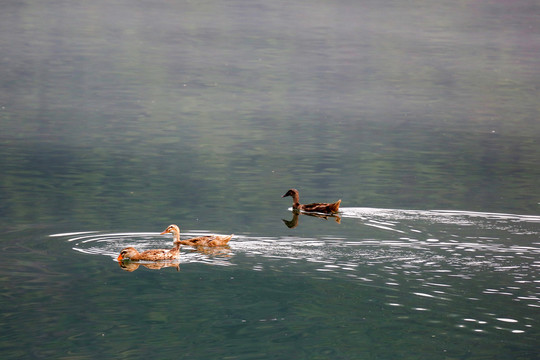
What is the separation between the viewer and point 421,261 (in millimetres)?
13711

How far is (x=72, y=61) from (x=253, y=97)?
41.0 ft

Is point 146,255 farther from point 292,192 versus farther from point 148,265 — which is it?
point 292,192

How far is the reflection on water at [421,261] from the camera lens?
38.8 ft

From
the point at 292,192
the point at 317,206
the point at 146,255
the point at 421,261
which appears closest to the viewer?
the point at 146,255

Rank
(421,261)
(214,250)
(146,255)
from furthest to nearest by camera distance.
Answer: (214,250) → (421,261) → (146,255)

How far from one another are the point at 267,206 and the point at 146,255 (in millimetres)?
5377

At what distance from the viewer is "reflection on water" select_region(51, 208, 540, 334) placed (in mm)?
11820

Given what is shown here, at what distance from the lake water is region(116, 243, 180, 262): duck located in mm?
144

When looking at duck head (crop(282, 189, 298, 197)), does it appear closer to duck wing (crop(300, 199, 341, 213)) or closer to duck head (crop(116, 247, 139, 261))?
duck wing (crop(300, 199, 341, 213))

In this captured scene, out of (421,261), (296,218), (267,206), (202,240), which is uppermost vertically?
(267,206)

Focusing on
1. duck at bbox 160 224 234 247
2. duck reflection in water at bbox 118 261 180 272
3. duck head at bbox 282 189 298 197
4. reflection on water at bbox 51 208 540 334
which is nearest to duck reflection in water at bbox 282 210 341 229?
reflection on water at bbox 51 208 540 334

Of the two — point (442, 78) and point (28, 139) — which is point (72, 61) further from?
point (28, 139)

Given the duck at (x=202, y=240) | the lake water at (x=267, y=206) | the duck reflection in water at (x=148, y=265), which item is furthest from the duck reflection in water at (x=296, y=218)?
the duck reflection in water at (x=148, y=265)

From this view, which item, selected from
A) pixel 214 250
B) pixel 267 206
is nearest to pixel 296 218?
pixel 267 206
